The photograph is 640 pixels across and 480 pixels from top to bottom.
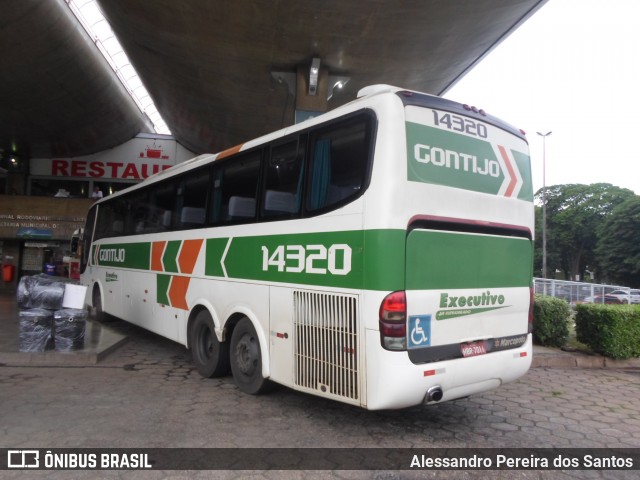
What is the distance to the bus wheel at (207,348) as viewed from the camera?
6.12m

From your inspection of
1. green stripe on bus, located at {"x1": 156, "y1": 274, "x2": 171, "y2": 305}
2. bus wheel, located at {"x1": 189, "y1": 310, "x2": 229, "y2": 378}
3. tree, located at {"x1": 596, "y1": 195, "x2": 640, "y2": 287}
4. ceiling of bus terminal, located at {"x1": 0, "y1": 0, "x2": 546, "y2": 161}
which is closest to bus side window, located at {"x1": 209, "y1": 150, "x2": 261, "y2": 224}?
bus wheel, located at {"x1": 189, "y1": 310, "x2": 229, "y2": 378}

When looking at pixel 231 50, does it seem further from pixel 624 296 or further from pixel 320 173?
pixel 624 296

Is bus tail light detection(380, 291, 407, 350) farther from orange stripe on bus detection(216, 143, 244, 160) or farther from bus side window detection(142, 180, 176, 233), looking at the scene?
bus side window detection(142, 180, 176, 233)

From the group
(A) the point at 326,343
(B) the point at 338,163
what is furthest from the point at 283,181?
(A) the point at 326,343

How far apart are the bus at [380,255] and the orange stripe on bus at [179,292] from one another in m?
1.01

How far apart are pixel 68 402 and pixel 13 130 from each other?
1850 cm

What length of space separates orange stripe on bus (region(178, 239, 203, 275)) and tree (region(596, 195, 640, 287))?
46.4m

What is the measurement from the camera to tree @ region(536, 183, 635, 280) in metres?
52.3

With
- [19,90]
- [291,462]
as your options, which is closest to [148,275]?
[291,462]

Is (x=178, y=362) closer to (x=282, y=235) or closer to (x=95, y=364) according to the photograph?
(x=95, y=364)

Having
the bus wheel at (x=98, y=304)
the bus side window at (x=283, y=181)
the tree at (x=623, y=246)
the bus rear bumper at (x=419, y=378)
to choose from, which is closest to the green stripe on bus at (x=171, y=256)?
the bus side window at (x=283, y=181)

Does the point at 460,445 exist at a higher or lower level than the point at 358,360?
lower

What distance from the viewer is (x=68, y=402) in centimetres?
519

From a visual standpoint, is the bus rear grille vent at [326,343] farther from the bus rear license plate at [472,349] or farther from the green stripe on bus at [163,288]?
the green stripe on bus at [163,288]
